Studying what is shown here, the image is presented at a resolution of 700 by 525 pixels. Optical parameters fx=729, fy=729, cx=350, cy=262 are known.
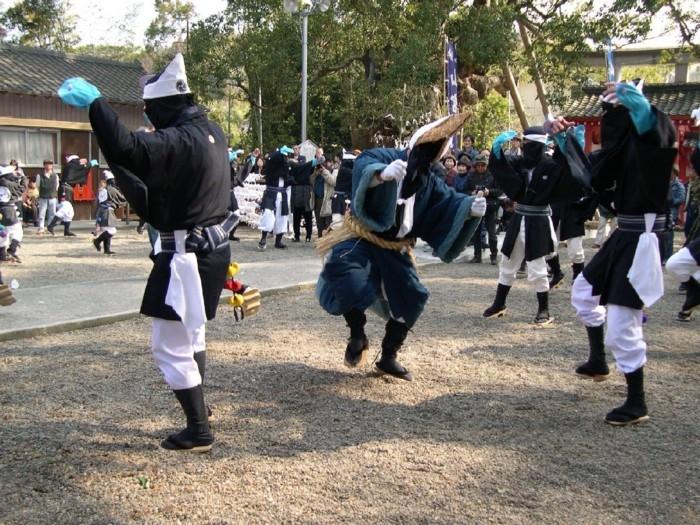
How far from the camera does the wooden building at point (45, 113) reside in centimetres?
1906

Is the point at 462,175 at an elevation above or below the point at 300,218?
above

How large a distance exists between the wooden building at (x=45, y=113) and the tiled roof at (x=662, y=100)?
43.9ft

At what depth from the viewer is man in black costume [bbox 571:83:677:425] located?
14.1ft

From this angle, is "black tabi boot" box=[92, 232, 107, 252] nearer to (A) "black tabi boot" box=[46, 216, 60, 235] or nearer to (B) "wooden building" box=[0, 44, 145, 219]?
(A) "black tabi boot" box=[46, 216, 60, 235]

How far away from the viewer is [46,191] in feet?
54.9

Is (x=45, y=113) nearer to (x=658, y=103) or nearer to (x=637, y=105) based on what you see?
(x=658, y=103)

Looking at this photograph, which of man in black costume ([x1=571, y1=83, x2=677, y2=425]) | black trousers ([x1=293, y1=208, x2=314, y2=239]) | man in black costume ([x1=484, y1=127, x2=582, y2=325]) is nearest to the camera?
man in black costume ([x1=571, y1=83, x2=677, y2=425])

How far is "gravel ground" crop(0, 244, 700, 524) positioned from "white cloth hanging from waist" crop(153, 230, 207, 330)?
2.44 ft

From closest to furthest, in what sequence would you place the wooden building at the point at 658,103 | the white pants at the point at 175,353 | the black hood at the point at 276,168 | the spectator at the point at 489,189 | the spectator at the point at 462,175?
the white pants at the point at 175,353
the spectator at the point at 489,189
the spectator at the point at 462,175
the black hood at the point at 276,168
the wooden building at the point at 658,103

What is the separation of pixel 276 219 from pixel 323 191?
1.52 meters

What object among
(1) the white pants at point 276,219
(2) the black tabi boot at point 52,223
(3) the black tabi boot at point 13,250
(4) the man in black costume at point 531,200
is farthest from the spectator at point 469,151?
(2) the black tabi boot at point 52,223

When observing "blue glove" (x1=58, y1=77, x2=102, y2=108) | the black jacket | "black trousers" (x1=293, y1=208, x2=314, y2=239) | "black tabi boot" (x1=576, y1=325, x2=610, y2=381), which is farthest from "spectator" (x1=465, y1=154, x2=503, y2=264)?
"blue glove" (x1=58, y1=77, x2=102, y2=108)

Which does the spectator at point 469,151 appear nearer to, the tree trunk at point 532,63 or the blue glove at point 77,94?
the tree trunk at point 532,63

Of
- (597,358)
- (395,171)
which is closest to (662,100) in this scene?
(597,358)
